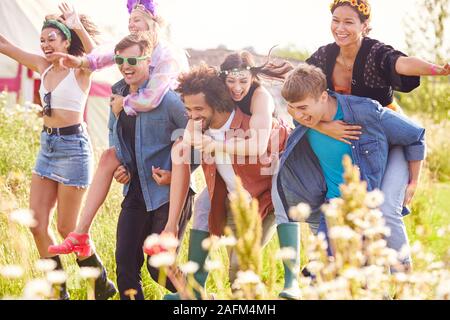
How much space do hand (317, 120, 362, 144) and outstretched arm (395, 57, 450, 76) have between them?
14.1 inches

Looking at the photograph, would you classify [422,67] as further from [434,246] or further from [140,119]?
[434,246]

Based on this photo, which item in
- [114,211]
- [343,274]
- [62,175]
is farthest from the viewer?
[114,211]

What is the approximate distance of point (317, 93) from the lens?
3752 mm

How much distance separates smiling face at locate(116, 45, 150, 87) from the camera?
4.05 m

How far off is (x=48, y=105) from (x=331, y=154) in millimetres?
1621

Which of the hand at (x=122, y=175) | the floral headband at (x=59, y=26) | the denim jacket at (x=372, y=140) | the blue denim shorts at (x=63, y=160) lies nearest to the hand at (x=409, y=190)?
the denim jacket at (x=372, y=140)

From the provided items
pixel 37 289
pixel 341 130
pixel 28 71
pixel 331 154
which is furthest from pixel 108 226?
pixel 28 71

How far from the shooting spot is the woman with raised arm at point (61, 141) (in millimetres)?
4320

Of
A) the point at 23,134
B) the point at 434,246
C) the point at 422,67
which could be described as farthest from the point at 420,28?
the point at 422,67

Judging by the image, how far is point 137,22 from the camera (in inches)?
170

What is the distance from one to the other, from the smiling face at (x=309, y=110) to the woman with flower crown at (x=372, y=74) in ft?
0.20

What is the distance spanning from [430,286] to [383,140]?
2.52 feet

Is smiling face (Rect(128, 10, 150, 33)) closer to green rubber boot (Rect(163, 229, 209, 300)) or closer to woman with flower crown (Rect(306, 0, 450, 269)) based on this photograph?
woman with flower crown (Rect(306, 0, 450, 269))

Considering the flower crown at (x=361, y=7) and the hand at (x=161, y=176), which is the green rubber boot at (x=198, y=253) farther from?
the flower crown at (x=361, y=7)
